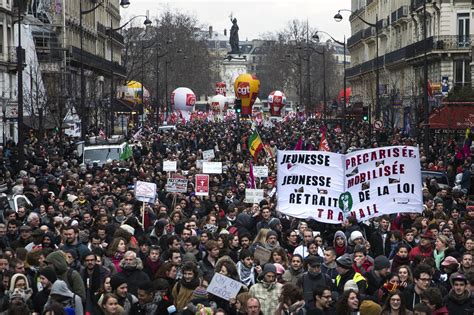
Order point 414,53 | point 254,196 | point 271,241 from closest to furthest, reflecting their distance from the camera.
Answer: point 271,241
point 254,196
point 414,53

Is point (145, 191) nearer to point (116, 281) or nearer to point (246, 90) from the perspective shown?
point (116, 281)

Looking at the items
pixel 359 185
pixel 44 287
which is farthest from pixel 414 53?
pixel 44 287

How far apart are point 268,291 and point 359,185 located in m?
5.31

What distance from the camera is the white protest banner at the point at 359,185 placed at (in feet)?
59.6

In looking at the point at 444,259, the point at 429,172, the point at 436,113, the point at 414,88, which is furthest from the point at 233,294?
the point at 414,88

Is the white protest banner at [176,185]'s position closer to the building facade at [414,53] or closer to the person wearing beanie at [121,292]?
the person wearing beanie at [121,292]

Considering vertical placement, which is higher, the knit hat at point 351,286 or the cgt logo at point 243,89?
the cgt logo at point 243,89

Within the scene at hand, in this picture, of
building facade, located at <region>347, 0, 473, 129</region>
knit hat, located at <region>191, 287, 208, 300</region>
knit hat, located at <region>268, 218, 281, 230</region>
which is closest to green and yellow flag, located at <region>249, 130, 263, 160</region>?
building facade, located at <region>347, 0, 473, 129</region>

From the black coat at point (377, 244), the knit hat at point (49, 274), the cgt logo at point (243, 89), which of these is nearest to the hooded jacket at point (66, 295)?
the knit hat at point (49, 274)

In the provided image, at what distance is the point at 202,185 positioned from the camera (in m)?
25.8

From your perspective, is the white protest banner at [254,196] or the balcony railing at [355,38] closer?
the white protest banner at [254,196]

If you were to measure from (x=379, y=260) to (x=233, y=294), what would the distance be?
2277 mm

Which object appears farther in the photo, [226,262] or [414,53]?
[414,53]

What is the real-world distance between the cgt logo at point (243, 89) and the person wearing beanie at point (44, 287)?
8256 centimetres
